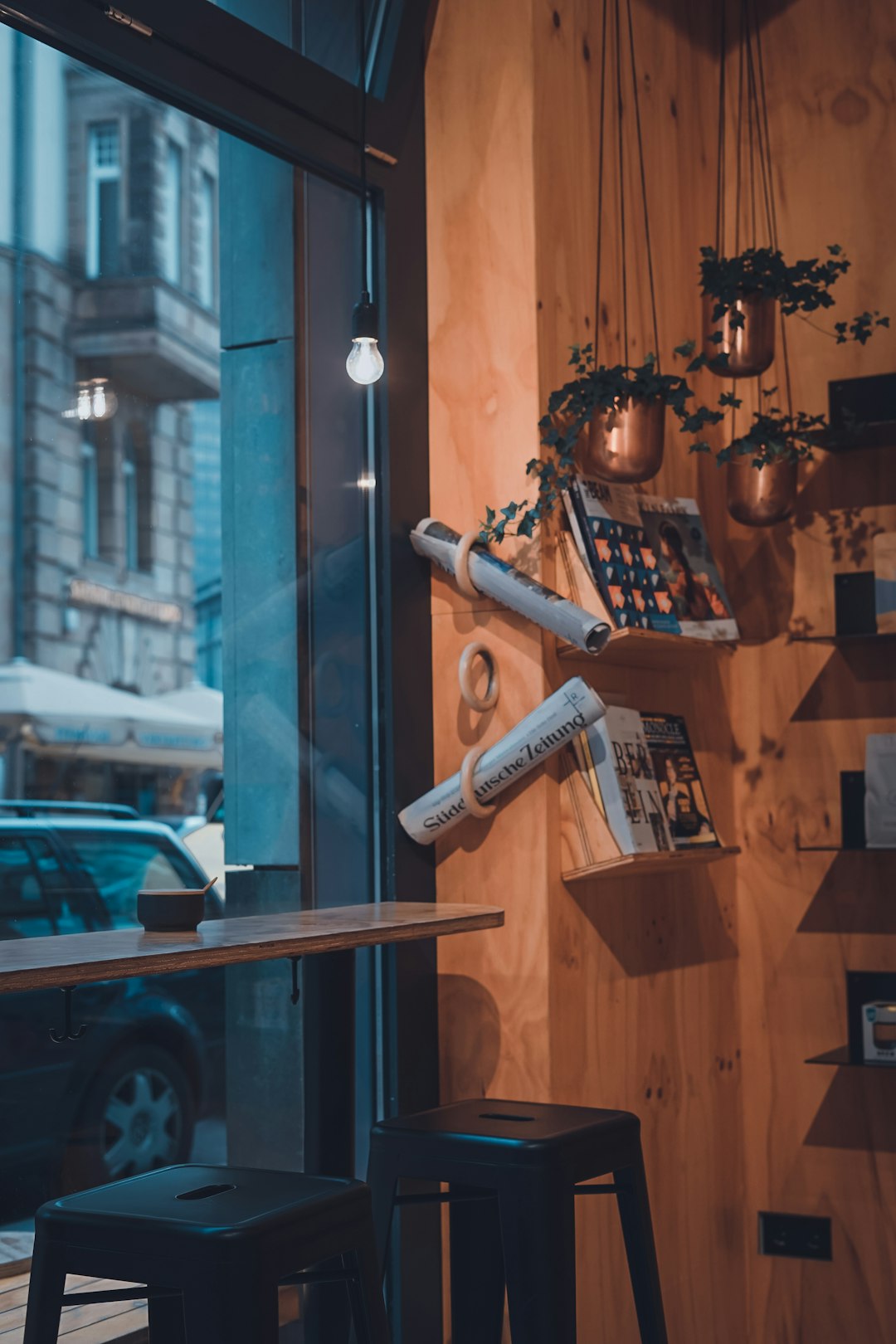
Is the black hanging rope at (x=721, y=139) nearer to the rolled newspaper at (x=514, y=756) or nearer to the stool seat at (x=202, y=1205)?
the rolled newspaper at (x=514, y=756)

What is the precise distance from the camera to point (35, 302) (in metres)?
2.02

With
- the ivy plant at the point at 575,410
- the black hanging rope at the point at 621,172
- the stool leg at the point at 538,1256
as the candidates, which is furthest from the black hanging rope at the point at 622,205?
the stool leg at the point at 538,1256

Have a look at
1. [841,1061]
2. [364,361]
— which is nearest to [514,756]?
[364,361]

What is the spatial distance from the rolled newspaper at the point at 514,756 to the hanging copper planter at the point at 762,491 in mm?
754

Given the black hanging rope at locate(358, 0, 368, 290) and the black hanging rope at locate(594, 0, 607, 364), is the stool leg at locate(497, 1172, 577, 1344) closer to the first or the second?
the black hanging rope at locate(358, 0, 368, 290)

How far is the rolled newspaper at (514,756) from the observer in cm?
241

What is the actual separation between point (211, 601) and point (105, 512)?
0.97ft

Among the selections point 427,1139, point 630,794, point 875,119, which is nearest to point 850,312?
point 875,119

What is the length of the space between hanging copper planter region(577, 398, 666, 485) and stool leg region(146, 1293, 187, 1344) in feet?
5.02

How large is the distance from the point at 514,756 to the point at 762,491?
88 centimetres

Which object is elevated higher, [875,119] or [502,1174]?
[875,119]

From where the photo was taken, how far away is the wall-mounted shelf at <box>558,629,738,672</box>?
256 cm

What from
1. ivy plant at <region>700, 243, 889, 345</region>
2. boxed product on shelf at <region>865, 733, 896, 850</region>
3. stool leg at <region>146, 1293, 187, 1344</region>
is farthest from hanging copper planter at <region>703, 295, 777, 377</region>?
stool leg at <region>146, 1293, 187, 1344</region>

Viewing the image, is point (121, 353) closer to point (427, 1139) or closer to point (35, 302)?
point (35, 302)
